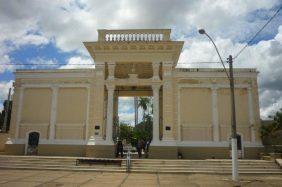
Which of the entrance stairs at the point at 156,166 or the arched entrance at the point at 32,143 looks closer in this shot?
the entrance stairs at the point at 156,166

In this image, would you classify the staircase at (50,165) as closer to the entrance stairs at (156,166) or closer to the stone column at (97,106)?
the entrance stairs at (156,166)

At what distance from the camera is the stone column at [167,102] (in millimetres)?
24645

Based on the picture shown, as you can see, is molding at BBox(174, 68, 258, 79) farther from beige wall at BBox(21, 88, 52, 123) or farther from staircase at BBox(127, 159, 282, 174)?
beige wall at BBox(21, 88, 52, 123)

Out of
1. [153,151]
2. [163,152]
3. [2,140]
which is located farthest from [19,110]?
[163,152]

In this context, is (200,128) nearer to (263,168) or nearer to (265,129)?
(265,129)

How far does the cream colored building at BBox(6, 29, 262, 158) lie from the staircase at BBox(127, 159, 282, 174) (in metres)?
3.79

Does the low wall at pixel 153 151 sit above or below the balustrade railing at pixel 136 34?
below

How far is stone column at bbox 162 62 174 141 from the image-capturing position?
24645 mm

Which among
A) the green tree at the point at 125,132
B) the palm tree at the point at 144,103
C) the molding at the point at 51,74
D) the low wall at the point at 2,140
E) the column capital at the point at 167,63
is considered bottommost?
the low wall at the point at 2,140

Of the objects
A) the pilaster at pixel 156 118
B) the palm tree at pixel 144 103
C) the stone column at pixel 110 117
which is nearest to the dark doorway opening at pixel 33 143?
the stone column at pixel 110 117

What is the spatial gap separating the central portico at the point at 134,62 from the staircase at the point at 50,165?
4.42 m

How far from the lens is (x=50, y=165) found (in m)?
20.7

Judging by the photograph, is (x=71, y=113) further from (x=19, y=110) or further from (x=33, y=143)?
(x=19, y=110)

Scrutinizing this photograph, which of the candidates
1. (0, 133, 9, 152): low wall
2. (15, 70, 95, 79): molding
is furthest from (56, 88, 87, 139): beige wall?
(0, 133, 9, 152): low wall
